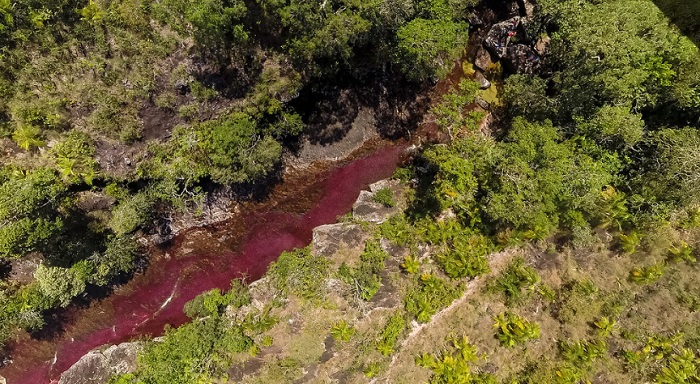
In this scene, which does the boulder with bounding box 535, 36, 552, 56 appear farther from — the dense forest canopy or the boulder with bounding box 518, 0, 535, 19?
the boulder with bounding box 518, 0, 535, 19

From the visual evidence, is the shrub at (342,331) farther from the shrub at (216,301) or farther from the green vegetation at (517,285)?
the green vegetation at (517,285)

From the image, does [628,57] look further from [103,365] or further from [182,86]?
[103,365]

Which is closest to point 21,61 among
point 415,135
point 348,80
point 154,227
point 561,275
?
point 154,227

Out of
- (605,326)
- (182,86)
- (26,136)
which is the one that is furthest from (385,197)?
(26,136)

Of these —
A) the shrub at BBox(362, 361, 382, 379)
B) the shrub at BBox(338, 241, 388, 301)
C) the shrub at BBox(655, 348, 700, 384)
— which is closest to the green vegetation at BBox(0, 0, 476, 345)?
the shrub at BBox(338, 241, 388, 301)

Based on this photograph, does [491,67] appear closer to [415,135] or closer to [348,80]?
[415,135]

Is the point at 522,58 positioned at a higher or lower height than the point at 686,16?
lower
